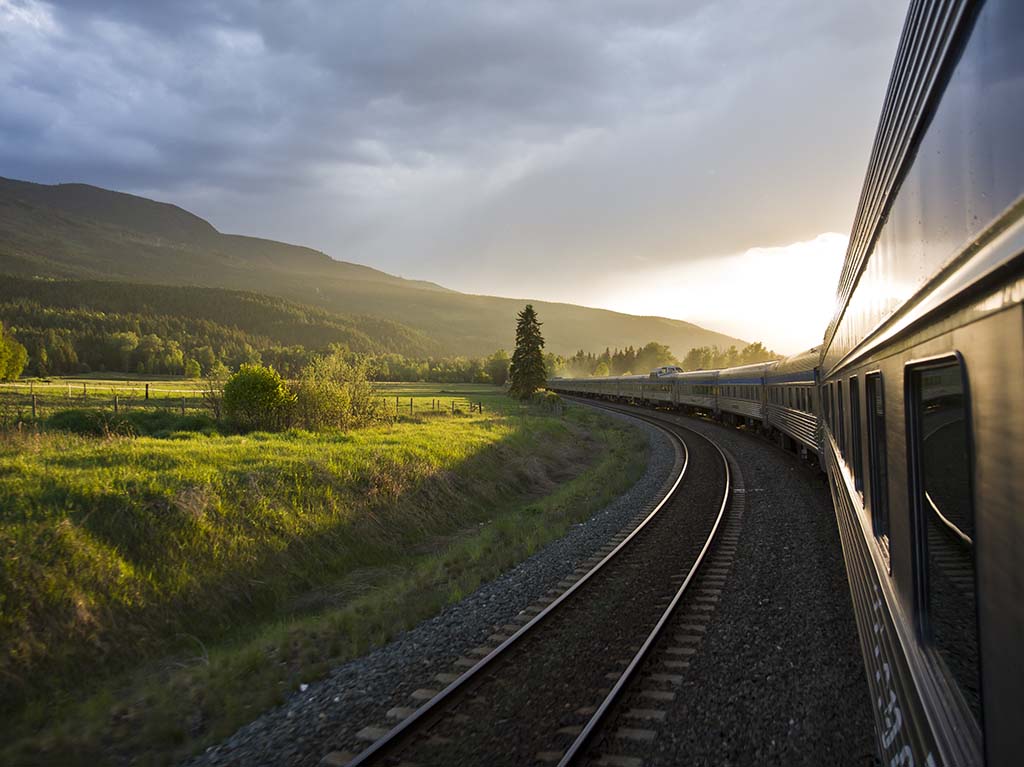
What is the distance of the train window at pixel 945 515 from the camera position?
7.14 ft

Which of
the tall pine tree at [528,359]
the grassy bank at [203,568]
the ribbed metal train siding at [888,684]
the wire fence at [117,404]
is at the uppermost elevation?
the tall pine tree at [528,359]

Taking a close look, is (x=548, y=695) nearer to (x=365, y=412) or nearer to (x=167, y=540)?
(x=167, y=540)

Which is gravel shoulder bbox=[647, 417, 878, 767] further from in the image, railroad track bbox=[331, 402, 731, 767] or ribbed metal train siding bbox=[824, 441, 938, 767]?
ribbed metal train siding bbox=[824, 441, 938, 767]

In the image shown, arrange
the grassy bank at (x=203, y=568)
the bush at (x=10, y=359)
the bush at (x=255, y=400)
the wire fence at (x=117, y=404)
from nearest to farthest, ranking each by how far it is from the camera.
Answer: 1. the grassy bank at (x=203, y=568)
2. the bush at (x=255, y=400)
3. the wire fence at (x=117, y=404)
4. the bush at (x=10, y=359)

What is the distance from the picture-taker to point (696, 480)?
17.9 metres

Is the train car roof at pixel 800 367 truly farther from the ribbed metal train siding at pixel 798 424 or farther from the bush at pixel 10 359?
the bush at pixel 10 359

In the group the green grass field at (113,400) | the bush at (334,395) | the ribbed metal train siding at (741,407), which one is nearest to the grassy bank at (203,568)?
the bush at (334,395)

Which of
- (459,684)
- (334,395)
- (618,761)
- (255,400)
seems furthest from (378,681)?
(334,395)

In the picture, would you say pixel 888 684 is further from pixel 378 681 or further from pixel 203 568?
pixel 203 568

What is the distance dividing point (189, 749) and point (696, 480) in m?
14.8

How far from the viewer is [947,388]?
2.17m

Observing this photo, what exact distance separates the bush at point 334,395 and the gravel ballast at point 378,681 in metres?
15.6

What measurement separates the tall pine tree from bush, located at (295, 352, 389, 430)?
35.1m

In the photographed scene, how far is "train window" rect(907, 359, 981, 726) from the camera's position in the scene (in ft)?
7.14
